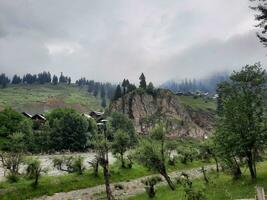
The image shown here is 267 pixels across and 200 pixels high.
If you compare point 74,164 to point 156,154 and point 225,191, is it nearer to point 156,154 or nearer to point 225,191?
point 156,154

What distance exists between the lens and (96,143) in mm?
59219

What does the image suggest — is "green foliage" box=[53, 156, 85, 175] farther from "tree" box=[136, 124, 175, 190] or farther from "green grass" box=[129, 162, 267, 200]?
"green grass" box=[129, 162, 267, 200]

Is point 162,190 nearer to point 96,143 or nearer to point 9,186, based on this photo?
point 96,143

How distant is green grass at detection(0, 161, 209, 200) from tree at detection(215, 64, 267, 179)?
29494 mm

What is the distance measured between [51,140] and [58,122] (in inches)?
325

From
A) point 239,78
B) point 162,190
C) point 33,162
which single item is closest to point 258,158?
point 239,78

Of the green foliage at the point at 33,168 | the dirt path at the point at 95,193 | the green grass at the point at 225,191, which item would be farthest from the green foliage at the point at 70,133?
the green grass at the point at 225,191

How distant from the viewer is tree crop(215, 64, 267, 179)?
170ft

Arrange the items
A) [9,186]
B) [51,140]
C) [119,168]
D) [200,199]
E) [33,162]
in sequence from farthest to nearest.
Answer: [51,140] → [119,168] → [33,162] → [9,186] → [200,199]

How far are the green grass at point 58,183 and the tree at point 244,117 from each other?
29.5 meters

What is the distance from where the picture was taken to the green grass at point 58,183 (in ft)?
201

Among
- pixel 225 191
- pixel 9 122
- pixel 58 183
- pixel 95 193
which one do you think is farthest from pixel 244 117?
pixel 9 122

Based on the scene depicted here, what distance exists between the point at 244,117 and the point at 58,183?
36.1 meters

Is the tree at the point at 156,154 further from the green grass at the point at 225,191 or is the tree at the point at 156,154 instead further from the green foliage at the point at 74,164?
the green foliage at the point at 74,164
